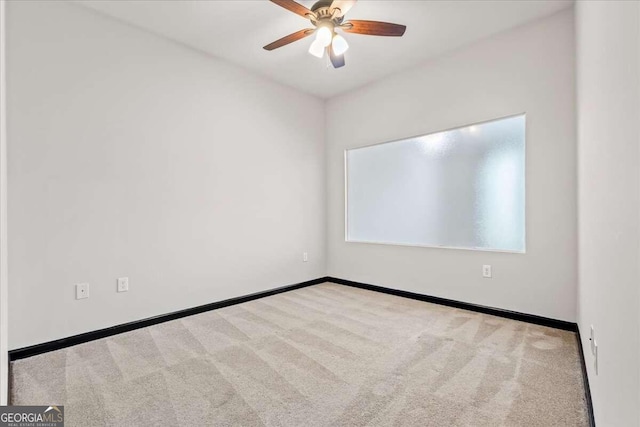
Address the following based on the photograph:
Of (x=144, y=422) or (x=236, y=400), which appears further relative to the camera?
(x=236, y=400)

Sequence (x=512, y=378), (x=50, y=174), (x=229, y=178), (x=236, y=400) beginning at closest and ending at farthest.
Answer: (x=236, y=400) < (x=512, y=378) < (x=50, y=174) < (x=229, y=178)

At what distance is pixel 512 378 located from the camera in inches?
72.4

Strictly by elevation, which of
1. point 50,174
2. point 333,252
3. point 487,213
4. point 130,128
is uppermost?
point 130,128

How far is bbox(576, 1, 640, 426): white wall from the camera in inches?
29.5

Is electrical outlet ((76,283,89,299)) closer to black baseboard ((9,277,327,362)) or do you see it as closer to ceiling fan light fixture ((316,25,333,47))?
black baseboard ((9,277,327,362))

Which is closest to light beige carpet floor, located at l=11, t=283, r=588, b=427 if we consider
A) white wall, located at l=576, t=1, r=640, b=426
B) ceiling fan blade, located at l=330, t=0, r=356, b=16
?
white wall, located at l=576, t=1, r=640, b=426

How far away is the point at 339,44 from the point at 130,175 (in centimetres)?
210

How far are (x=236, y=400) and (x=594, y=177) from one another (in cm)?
212

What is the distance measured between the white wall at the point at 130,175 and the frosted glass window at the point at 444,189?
1074 mm

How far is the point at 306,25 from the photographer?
9.02 ft

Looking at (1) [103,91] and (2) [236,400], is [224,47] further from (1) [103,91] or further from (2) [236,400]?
(2) [236,400]

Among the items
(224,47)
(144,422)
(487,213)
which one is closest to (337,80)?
(224,47)

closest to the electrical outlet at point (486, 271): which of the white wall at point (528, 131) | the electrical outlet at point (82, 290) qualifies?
the white wall at point (528, 131)

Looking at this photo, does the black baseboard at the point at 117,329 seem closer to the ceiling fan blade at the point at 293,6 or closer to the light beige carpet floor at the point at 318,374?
the light beige carpet floor at the point at 318,374
